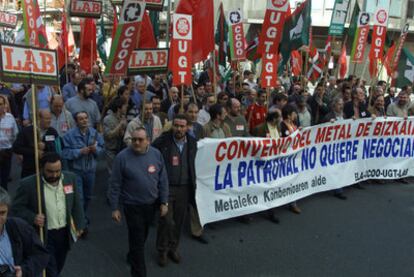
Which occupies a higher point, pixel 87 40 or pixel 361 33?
pixel 361 33

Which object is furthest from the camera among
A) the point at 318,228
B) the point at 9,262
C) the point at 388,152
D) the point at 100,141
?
the point at 388,152

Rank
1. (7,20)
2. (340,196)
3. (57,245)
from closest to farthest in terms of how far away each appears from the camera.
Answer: (57,245) < (340,196) < (7,20)

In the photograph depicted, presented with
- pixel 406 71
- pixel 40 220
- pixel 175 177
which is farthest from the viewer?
pixel 406 71

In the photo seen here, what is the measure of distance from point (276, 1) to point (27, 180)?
5.29m

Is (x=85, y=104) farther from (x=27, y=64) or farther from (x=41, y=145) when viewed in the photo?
(x=27, y=64)

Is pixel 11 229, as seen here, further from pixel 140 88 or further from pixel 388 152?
pixel 388 152

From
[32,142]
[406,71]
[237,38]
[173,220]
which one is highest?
[237,38]

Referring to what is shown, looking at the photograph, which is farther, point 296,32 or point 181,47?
point 296,32

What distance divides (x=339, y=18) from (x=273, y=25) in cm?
437

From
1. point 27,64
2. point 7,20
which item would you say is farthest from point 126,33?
point 7,20

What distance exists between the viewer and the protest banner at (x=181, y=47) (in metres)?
6.27

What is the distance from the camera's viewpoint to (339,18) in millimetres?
11031

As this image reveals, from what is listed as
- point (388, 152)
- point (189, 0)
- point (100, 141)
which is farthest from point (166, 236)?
point (388, 152)

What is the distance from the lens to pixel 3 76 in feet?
12.7
